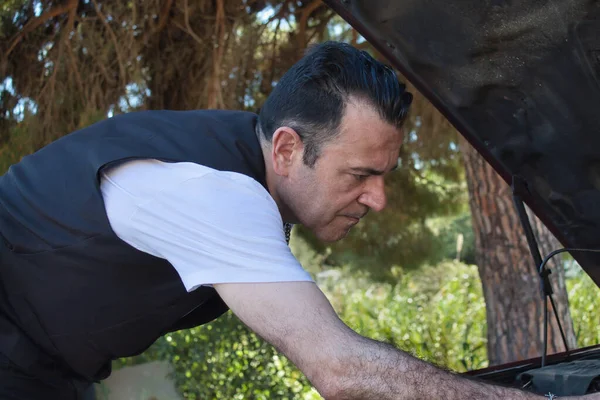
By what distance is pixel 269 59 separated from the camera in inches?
195

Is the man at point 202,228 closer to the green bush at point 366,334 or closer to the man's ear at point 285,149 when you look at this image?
the man's ear at point 285,149

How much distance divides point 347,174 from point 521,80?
45cm

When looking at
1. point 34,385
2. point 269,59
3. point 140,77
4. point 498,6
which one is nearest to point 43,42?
point 140,77

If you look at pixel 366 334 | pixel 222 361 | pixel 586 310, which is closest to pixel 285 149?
pixel 222 361

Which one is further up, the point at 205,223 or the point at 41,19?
the point at 41,19

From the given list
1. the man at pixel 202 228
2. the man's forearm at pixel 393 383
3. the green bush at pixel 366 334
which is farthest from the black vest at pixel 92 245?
the green bush at pixel 366 334

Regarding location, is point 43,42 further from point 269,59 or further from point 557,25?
point 557,25

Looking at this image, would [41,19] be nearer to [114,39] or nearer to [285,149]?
[114,39]

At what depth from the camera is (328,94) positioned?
1.83 metres

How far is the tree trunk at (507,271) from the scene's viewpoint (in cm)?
452

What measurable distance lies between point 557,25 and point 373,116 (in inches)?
16.6

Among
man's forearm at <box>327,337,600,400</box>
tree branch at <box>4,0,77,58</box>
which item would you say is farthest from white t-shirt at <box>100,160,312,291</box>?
tree branch at <box>4,0,77,58</box>

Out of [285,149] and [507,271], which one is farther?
[507,271]

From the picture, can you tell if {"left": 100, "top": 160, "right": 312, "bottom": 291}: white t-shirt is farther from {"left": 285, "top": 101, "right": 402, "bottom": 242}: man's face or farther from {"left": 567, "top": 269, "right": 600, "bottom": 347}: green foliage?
{"left": 567, "top": 269, "right": 600, "bottom": 347}: green foliage
